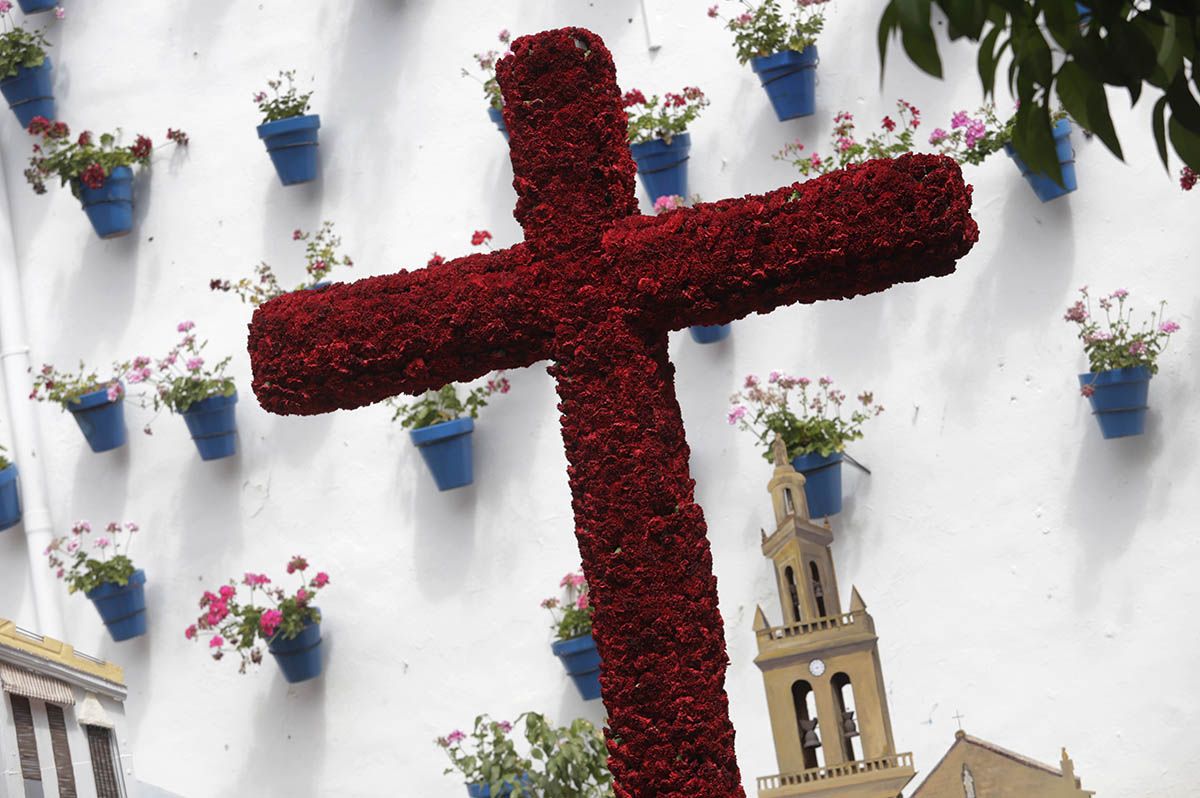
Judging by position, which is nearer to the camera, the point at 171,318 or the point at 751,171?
the point at 751,171

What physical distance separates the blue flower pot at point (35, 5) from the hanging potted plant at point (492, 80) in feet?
5.07

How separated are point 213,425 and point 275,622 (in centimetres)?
71

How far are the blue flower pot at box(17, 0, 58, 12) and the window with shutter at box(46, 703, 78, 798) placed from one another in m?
2.91

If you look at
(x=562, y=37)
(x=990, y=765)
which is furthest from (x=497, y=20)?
(x=990, y=765)

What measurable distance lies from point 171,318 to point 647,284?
298cm

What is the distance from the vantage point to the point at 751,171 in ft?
15.1

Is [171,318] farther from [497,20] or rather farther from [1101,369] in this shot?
[1101,369]

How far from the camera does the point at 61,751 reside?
2932 millimetres

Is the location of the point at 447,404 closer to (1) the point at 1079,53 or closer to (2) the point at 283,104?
(2) the point at 283,104

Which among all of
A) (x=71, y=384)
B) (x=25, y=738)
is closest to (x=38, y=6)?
(x=71, y=384)

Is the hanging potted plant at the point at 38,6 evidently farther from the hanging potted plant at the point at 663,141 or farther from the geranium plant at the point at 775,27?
the geranium plant at the point at 775,27

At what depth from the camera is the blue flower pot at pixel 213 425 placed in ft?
16.0

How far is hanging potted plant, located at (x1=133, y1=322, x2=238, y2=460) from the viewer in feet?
16.0

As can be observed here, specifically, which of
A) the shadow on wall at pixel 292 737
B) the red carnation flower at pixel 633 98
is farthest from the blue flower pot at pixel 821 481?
the shadow on wall at pixel 292 737
